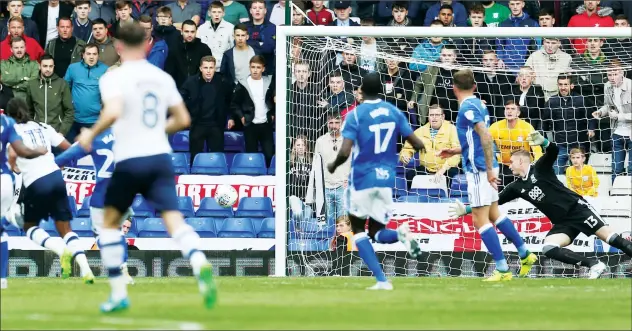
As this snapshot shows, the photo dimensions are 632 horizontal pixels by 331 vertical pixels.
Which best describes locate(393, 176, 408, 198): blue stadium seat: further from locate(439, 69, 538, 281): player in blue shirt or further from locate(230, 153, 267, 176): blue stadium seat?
locate(439, 69, 538, 281): player in blue shirt

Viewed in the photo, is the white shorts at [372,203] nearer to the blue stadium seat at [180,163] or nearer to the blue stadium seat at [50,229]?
the blue stadium seat at [180,163]

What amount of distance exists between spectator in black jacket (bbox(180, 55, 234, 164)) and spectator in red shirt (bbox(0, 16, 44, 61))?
2668 millimetres

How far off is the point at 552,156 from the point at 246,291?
16.6ft

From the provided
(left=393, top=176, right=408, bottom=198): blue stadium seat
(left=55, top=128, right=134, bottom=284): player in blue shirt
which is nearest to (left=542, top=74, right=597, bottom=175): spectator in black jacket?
(left=393, top=176, right=408, bottom=198): blue stadium seat

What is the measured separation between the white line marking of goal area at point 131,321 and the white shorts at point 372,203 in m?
4.26

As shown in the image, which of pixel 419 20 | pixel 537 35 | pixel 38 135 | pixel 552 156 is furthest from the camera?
pixel 419 20

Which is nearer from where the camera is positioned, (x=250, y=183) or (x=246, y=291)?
(x=246, y=291)

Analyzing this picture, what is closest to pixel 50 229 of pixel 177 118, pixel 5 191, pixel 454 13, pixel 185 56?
pixel 185 56

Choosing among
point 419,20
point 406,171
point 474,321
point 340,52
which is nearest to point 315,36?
point 340,52

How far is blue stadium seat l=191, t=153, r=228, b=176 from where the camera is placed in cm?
2159

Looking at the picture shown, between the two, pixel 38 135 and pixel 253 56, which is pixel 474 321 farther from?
pixel 253 56

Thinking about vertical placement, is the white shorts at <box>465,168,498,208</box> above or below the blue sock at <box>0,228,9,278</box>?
above

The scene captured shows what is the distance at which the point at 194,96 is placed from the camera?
2156 centimetres

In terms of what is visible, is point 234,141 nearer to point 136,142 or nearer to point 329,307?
point 329,307
